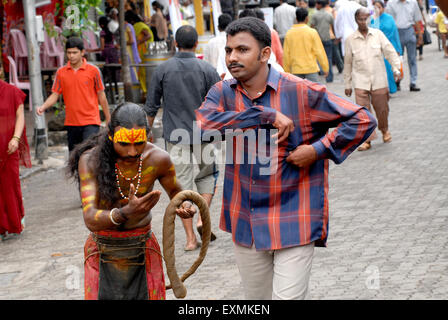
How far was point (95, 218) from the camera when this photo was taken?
4.09m

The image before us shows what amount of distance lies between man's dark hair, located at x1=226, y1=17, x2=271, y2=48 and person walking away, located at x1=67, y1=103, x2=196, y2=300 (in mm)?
654

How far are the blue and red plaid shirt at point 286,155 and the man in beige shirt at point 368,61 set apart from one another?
7.24 metres

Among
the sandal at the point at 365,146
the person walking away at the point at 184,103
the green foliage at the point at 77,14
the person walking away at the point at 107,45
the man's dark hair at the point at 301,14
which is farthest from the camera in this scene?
the person walking away at the point at 107,45

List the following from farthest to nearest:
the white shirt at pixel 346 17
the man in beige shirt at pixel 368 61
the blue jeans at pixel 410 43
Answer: the white shirt at pixel 346 17, the blue jeans at pixel 410 43, the man in beige shirt at pixel 368 61

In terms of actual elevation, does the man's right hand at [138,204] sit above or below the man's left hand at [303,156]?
below

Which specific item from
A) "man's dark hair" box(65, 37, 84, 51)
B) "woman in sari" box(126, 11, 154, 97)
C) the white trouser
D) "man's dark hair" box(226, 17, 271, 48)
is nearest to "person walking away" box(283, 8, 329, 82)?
"woman in sari" box(126, 11, 154, 97)

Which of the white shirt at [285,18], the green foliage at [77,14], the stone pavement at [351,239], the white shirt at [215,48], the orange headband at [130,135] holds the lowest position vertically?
the stone pavement at [351,239]

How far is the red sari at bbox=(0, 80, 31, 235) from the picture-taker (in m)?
8.16

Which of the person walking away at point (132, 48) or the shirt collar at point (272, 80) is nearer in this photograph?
the shirt collar at point (272, 80)

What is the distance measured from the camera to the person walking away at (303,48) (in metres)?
13.7

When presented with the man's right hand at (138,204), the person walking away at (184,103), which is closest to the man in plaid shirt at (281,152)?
the man's right hand at (138,204)

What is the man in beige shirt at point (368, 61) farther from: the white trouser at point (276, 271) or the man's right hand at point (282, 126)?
the man's right hand at point (282, 126)

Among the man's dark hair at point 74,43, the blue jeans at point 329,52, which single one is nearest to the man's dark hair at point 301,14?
the man's dark hair at point 74,43

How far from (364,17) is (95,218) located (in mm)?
7738
